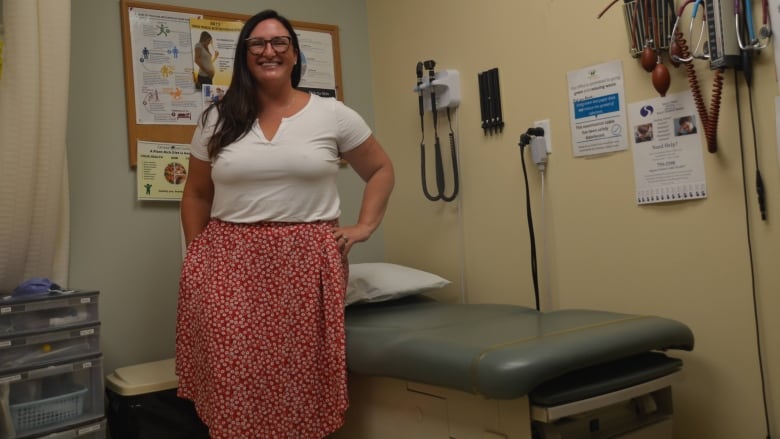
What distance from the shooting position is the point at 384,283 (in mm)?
2025

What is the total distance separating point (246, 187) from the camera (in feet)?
5.49

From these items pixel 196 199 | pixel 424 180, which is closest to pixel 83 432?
pixel 196 199

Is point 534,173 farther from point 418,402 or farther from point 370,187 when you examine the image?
point 418,402

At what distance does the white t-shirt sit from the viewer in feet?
5.47

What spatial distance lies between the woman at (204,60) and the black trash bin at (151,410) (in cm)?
105

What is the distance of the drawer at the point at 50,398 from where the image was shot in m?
1.53

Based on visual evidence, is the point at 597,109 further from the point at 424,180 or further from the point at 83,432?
the point at 83,432

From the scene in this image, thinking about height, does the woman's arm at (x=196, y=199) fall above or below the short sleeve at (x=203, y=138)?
below

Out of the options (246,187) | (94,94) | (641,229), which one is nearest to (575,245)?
(641,229)

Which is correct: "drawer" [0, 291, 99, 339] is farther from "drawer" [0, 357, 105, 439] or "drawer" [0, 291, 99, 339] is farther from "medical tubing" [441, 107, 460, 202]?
"medical tubing" [441, 107, 460, 202]

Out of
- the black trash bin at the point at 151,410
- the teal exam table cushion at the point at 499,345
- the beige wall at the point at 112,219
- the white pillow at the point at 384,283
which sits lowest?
the black trash bin at the point at 151,410

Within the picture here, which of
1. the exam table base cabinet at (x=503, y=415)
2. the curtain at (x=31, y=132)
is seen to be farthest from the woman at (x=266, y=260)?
the curtain at (x=31, y=132)

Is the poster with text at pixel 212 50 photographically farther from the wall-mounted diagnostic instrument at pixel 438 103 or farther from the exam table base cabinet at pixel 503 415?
the exam table base cabinet at pixel 503 415

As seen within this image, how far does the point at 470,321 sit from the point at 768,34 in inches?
37.1
